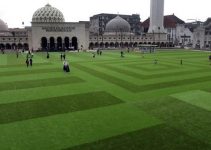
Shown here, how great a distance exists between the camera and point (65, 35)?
9012 cm

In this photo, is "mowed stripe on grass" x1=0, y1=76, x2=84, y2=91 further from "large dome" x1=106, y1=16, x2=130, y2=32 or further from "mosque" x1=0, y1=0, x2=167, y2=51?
"large dome" x1=106, y1=16, x2=130, y2=32

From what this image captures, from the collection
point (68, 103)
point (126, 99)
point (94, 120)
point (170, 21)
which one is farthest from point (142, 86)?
point (170, 21)

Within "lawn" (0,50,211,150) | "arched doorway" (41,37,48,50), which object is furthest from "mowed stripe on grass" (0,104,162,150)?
"arched doorway" (41,37,48,50)

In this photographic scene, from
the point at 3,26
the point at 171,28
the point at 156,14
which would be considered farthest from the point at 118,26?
the point at 3,26

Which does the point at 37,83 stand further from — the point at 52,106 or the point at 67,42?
the point at 67,42

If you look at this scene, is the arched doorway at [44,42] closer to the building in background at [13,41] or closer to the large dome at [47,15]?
the building in background at [13,41]

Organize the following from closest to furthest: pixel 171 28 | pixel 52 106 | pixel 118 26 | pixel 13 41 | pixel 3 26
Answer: pixel 52 106
pixel 13 41
pixel 3 26
pixel 118 26
pixel 171 28

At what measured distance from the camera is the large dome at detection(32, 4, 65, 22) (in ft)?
319

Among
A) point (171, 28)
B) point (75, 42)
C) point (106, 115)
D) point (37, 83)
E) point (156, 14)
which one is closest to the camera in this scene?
point (106, 115)

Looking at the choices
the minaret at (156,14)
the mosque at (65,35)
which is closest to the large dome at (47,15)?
the mosque at (65,35)

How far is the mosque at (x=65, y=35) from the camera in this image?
88.8 meters

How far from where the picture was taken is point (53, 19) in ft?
321

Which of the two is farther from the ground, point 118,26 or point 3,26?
point 118,26

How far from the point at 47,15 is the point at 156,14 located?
47.7 m
